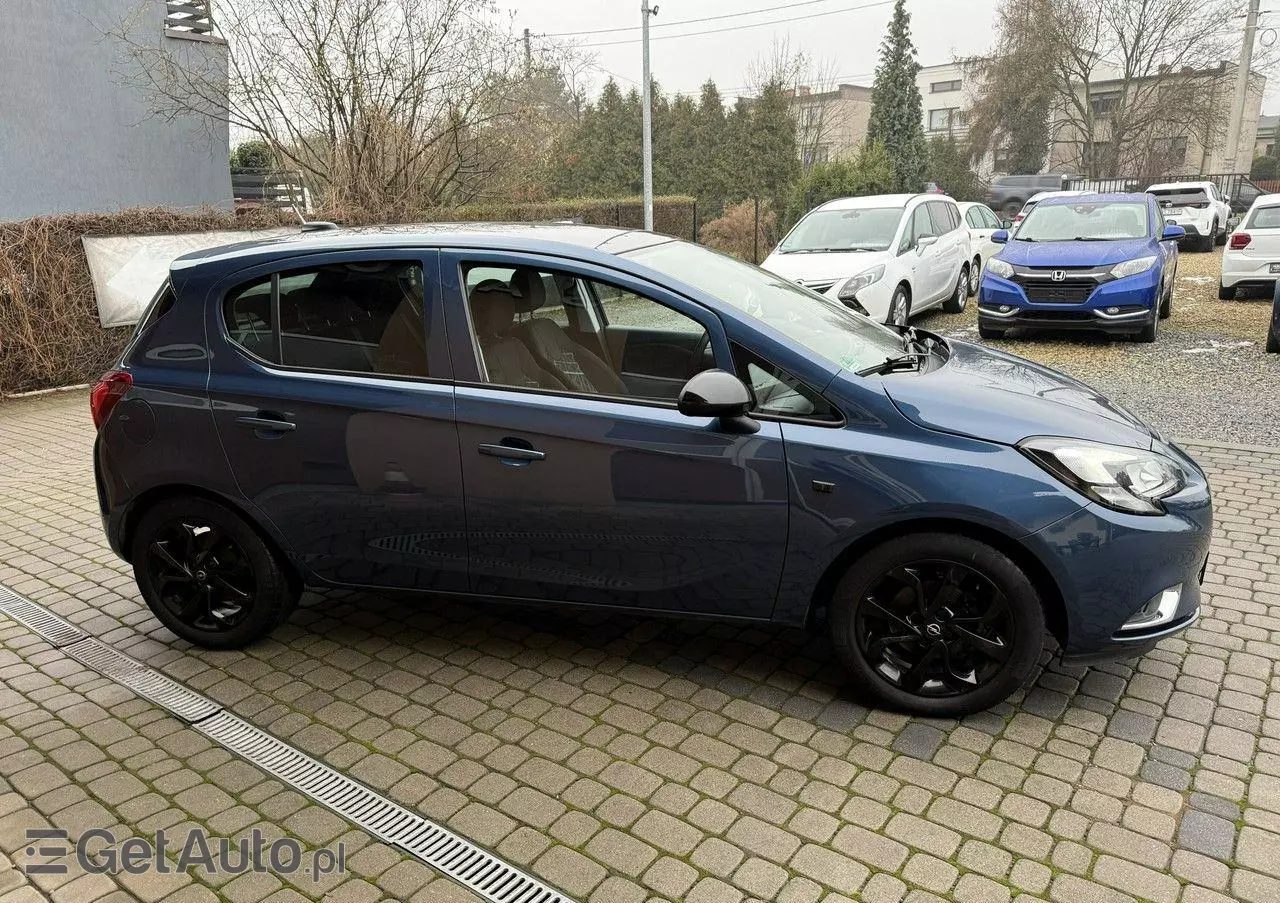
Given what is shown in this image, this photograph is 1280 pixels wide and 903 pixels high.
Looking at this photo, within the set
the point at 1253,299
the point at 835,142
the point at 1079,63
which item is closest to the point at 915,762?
the point at 1253,299

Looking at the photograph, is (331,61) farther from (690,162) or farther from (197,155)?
(690,162)

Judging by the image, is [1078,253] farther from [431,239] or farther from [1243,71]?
[1243,71]

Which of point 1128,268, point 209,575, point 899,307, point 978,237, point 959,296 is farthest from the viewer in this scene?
point 978,237

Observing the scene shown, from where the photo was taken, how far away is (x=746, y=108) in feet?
107

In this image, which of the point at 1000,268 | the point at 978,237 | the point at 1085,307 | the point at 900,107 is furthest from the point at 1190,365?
the point at 900,107

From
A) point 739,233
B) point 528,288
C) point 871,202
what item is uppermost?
point 871,202

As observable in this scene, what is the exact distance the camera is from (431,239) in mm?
3760

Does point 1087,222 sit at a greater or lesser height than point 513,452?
greater

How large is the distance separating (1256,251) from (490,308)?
1309 centimetres

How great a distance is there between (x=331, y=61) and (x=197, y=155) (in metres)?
4.96

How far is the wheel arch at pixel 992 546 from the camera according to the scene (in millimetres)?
3205

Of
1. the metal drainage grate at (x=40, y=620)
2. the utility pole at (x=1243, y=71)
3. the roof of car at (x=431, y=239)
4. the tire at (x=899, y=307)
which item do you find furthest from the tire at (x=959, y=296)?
the utility pole at (x=1243, y=71)

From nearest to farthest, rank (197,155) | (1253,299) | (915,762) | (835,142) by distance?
(915,762) → (1253,299) → (197,155) → (835,142)

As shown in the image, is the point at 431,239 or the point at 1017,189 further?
the point at 1017,189
